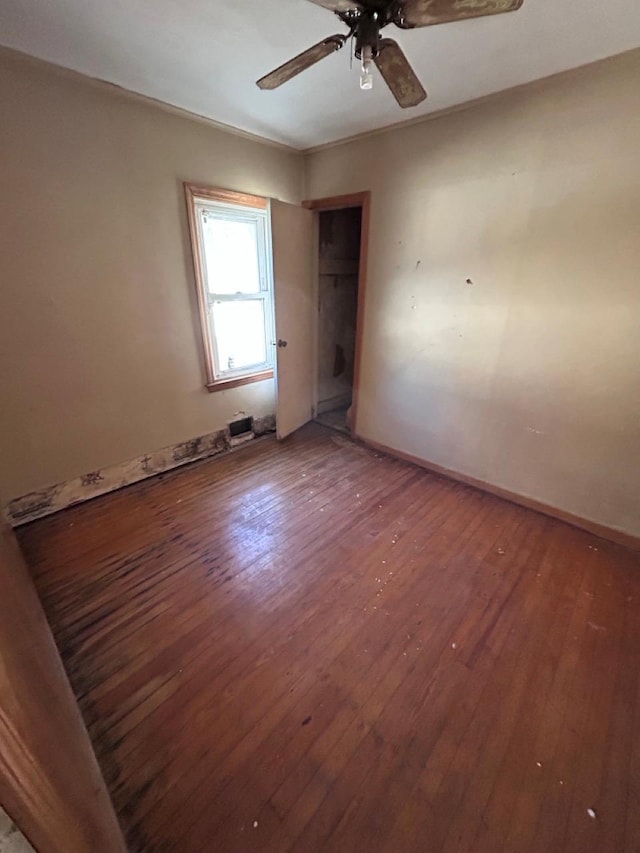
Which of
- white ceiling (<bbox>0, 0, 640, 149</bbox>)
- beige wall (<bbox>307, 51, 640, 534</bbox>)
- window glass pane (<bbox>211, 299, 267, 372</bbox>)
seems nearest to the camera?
white ceiling (<bbox>0, 0, 640, 149</bbox>)

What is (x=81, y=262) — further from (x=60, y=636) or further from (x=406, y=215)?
(x=406, y=215)

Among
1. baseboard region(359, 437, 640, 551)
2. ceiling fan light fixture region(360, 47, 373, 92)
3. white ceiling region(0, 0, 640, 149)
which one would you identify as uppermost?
white ceiling region(0, 0, 640, 149)

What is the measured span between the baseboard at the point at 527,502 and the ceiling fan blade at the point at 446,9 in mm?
2419

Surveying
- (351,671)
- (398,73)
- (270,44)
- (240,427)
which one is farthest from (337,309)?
(351,671)

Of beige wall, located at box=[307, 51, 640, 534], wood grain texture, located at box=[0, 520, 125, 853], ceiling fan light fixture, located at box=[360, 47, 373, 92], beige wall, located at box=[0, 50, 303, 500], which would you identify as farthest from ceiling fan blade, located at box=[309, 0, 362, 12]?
wood grain texture, located at box=[0, 520, 125, 853]

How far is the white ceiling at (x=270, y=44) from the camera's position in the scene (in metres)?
1.41

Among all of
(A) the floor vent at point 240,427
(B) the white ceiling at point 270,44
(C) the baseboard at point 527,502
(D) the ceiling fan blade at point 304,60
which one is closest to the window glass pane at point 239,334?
(A) the floor vent at point 240,427

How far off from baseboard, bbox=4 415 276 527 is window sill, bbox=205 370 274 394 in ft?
1.27

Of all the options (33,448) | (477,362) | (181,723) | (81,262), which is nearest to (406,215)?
(477,362)

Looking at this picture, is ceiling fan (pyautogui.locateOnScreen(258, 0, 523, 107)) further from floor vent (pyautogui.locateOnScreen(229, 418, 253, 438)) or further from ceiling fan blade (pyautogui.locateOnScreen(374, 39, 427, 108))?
floor vent (pyautogui.locateOnScreen(229, 418, 253, 438))

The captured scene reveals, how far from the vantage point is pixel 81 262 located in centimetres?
211

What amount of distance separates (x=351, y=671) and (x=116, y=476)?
6.79 feet

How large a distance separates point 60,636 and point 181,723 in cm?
72

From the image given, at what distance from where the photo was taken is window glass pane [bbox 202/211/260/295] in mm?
2709
